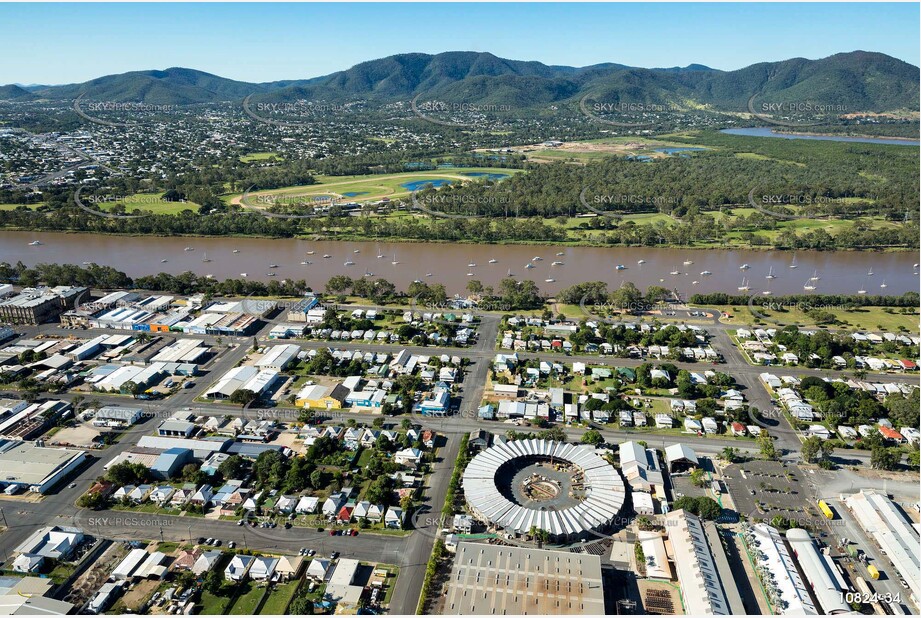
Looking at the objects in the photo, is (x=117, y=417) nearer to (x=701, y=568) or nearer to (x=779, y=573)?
(x=701, y=568)

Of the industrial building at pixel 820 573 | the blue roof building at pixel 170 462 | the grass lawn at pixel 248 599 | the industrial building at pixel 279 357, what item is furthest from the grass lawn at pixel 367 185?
the industrial building at pixel 820 573

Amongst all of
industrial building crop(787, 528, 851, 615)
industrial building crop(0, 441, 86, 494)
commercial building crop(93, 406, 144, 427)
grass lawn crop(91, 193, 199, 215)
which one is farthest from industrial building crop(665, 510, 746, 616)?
grass lawn crop(91, 193, 199, 215)

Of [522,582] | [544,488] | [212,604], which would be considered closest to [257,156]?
[544,488]

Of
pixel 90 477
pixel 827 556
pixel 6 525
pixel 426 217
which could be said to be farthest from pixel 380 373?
pixel 426 217

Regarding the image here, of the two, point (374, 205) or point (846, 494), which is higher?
point (374, 205)

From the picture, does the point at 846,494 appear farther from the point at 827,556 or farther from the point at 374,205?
the point at 374,205
